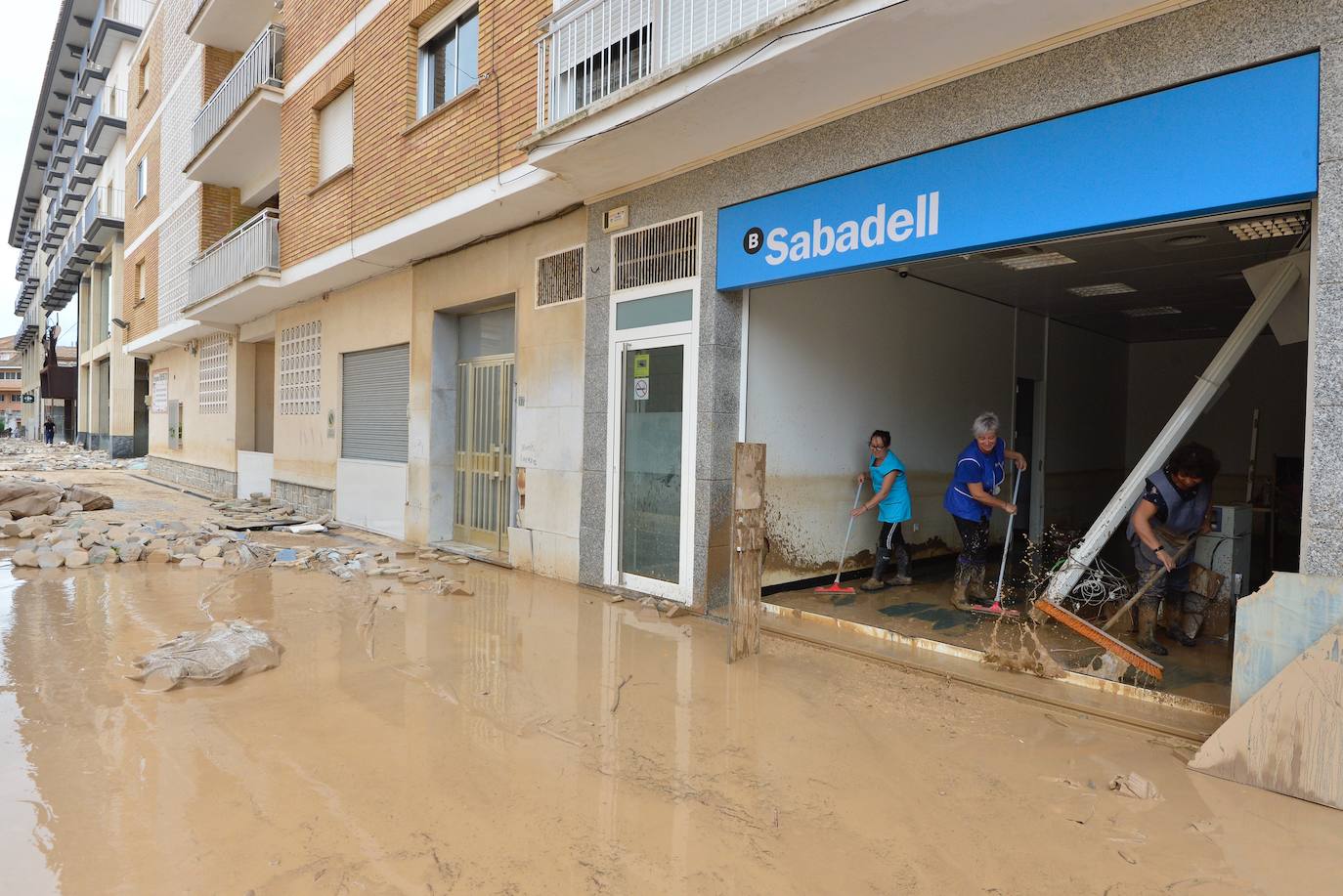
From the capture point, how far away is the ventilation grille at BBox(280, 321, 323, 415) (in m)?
13.9

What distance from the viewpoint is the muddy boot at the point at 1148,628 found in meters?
5.59

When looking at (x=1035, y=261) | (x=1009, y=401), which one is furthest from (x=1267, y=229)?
(x=1009, y=401)

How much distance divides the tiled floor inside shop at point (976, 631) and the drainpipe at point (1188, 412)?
23.6 inches

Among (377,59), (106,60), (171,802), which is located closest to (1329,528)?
(171,802)

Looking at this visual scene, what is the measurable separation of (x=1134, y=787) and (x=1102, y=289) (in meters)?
7.80

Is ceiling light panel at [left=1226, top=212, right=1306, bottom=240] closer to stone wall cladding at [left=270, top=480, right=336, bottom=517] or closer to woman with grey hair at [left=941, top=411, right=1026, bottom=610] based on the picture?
woman with grey hair at [left=941, top=411, right=1026, bottom=610]

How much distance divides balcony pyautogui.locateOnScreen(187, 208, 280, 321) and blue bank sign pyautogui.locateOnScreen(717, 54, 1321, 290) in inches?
407

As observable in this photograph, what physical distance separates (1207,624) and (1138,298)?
6.00m

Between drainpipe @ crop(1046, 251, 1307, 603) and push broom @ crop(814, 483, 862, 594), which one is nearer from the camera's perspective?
drainpipe @ crop(1046, 251, 1307, 603)

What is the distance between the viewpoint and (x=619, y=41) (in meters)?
7.07

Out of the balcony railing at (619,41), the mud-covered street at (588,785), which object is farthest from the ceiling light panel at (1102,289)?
the mud-covered street at (588,785)

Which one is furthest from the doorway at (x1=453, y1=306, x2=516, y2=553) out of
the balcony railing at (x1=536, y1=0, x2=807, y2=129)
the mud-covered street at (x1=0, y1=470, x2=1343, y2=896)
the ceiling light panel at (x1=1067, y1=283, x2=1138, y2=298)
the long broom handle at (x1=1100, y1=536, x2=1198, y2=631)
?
the ceiling light panel at (x1=1067, y1=283, x2=1138, y2=298)

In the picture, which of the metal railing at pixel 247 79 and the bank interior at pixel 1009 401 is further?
the metal railing at pixel 247 79

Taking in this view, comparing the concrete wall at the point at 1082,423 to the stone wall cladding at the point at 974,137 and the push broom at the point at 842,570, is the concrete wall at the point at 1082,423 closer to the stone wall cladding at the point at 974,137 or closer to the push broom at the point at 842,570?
the push broom at the point at 842,570
